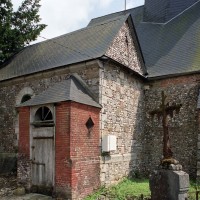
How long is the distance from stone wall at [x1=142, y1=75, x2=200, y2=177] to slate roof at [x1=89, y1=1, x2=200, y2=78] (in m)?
0.52

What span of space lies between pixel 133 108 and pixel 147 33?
6059mm

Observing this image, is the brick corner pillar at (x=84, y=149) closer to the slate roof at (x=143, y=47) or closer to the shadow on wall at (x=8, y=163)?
the slate roof at (x=143, y=47)

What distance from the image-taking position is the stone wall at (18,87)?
10712mm

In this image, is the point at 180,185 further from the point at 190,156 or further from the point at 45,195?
the point at 190,156

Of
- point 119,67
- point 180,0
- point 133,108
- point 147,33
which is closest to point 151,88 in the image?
point 133,108

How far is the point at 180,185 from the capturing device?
22.9ft

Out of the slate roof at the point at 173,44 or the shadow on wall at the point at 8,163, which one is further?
the slate roof at the point at 173,44

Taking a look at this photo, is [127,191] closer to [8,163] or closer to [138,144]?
[138,144]

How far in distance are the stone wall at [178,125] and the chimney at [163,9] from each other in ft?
18.3

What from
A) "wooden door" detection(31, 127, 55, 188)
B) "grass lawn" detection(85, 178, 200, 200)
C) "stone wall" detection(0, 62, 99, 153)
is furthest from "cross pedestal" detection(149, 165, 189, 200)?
"stone wall" detection(0, 62, 99, 153)

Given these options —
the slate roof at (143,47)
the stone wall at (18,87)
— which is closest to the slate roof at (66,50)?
the slate roof at (143,47)

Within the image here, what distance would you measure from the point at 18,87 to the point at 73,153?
18.0 ft

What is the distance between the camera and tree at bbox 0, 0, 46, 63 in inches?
607

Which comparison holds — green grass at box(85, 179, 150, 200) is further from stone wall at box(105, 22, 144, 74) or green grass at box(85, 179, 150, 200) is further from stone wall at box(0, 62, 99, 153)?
stone wall at box(105, 22, 144, 74)
